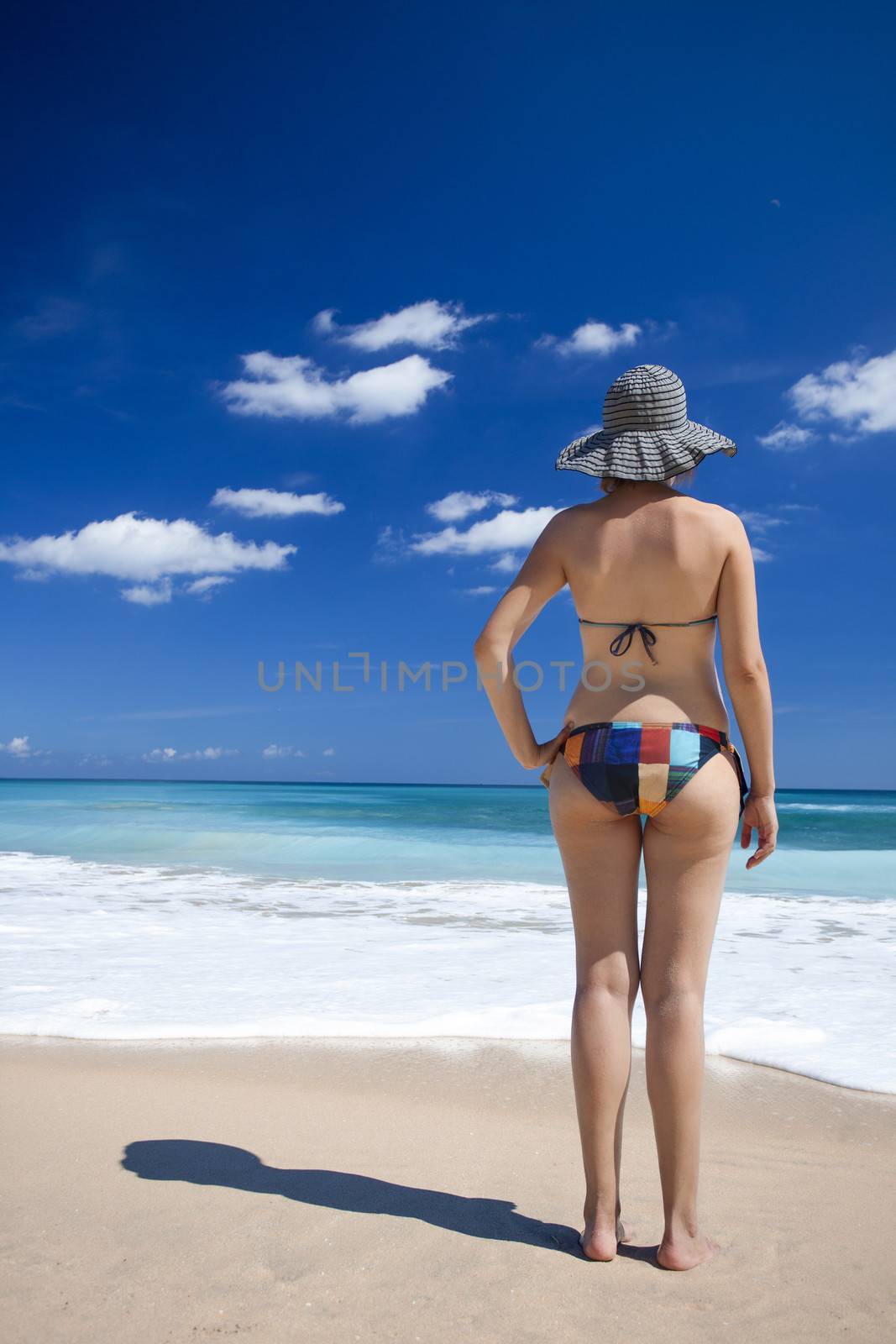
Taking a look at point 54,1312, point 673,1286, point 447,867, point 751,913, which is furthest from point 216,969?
point 447,867

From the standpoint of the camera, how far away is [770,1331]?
1.80 m

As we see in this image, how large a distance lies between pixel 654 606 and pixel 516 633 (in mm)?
357

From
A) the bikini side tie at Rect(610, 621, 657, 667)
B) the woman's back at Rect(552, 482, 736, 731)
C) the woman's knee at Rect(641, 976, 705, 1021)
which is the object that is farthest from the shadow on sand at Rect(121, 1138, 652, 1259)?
the bikini side tie at Rect(610, 621, 657, 667)

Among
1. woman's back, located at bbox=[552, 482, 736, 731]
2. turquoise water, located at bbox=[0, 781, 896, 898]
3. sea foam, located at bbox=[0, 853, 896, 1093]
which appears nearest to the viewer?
woman's back, located at bbox=[552, 482, 736, 731]

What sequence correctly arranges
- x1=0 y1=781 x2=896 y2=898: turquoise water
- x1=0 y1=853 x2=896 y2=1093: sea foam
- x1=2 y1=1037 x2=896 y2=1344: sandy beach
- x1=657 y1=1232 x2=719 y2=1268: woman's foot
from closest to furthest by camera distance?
x1=2 y1=1037 x2=896 y2=1344: sandy beach < x1=657 y1=1232 x2=719 y2=1268: woman's foot < x1=0 y1=853 x2=896 y2=1093: sea foam < x1=0 y1=781 x2=896 y2=898: turquoise water

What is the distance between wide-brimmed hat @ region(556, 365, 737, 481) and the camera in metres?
2.21

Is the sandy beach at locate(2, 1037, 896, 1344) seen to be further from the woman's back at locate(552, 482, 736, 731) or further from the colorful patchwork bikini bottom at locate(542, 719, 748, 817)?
the woman's back at locate(552, 482, 736, 731)

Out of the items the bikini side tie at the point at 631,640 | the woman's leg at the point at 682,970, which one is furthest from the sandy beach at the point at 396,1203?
the bikini side tie at the point at 631,640

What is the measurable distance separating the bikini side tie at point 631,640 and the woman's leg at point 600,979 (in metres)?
0.32

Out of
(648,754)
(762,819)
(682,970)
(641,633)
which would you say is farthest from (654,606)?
(682,970)

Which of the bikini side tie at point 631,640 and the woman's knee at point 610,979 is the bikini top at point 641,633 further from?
the woman's knee at point 610,979

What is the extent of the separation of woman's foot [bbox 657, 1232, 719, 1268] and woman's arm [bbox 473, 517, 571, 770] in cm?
111

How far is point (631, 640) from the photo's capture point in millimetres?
2174

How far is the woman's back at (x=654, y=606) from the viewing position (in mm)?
2137
